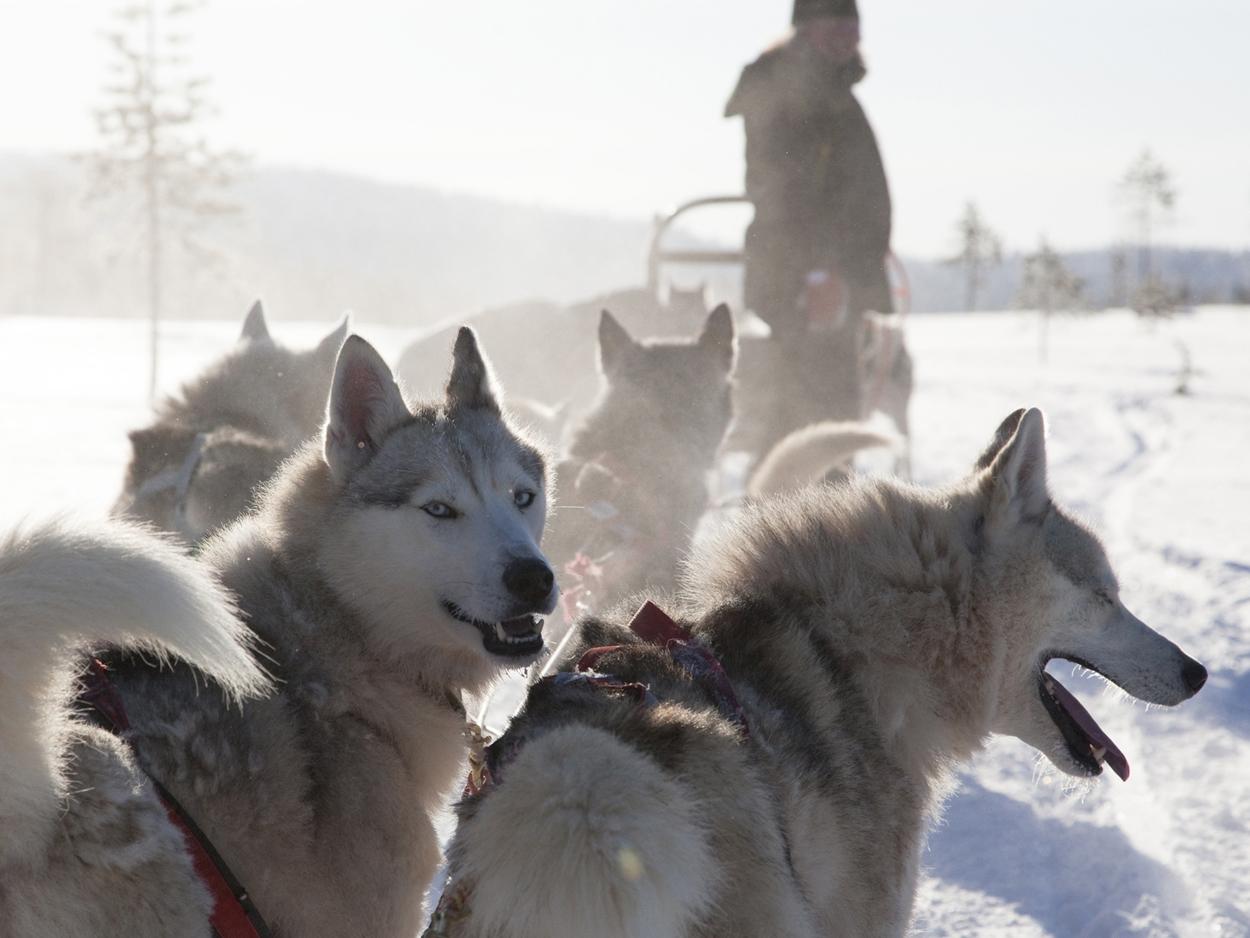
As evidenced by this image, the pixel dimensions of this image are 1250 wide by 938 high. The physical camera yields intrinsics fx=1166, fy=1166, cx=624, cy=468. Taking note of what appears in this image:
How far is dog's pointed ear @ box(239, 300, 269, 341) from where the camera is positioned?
5.33 m

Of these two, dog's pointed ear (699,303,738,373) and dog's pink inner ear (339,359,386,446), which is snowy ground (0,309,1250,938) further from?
→ dog's pointed ear (699,303,738,373)

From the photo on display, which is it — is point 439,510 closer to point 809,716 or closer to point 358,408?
point 358,408

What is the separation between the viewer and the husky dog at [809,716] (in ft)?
5.61

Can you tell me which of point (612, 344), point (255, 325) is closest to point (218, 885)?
point (255, 325)

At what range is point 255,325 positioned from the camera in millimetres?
5402

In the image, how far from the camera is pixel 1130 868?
3662mm

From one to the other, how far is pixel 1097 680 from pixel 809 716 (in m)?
3.66

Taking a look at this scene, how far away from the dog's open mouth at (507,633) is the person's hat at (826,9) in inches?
224

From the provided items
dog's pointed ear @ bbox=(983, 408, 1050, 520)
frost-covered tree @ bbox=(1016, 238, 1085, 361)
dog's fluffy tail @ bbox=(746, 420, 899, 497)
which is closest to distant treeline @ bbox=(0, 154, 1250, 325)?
frost-covered tree @ bbox=(1016, 238, 1085, 361)

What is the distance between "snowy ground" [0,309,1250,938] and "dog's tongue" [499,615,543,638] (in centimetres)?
95

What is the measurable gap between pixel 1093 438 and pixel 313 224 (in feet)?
398

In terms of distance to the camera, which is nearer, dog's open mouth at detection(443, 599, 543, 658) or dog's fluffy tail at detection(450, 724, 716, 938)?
dog's fluffy tail at detection(450, 724, 716, 938)

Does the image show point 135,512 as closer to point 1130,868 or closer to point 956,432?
point 1130,868

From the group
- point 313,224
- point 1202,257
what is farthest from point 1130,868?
point 1202,257
